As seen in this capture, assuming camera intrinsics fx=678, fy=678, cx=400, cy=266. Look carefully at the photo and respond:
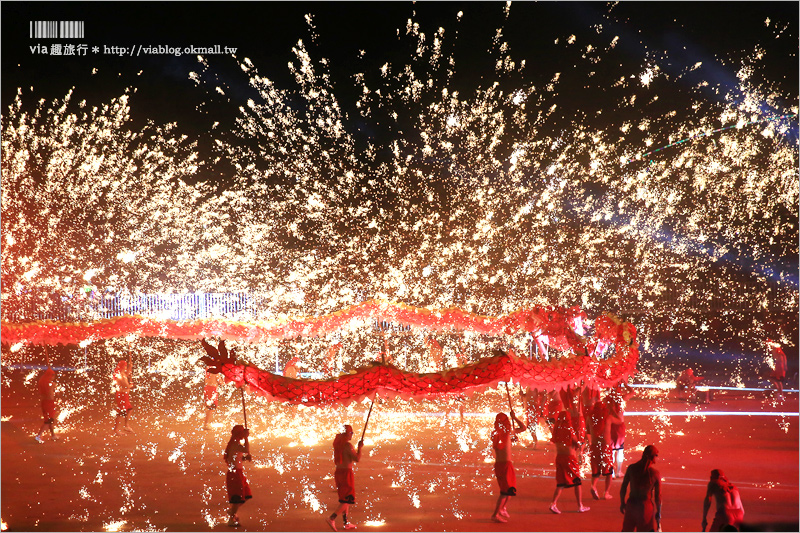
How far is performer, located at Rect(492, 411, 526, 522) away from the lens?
763cm

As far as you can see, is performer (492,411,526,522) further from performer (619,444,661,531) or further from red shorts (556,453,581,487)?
performer (619,444,661,531)

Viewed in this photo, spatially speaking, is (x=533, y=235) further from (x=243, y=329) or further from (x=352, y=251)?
(x=243, y=329)

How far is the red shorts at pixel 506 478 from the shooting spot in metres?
7.60

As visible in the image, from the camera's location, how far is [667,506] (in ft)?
26.6

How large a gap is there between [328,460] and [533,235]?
14.1 meters

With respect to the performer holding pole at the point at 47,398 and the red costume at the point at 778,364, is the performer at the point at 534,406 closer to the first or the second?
the red costume at the point at 778,364

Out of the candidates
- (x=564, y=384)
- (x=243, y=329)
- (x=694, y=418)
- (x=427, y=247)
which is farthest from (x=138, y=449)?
(x=427, y=247)

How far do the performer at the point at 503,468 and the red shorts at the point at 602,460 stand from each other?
5.30ft

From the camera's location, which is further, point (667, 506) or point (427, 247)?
point (427, 247)

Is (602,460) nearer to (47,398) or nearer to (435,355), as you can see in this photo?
(435,355)

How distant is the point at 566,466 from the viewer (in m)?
8.10

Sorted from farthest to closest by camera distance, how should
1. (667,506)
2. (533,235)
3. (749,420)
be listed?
(533,235), (749,420), (667,506)

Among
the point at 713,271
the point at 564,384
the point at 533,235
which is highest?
the point at 533,235

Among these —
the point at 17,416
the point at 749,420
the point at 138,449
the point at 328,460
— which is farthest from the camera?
the point at 17,416
